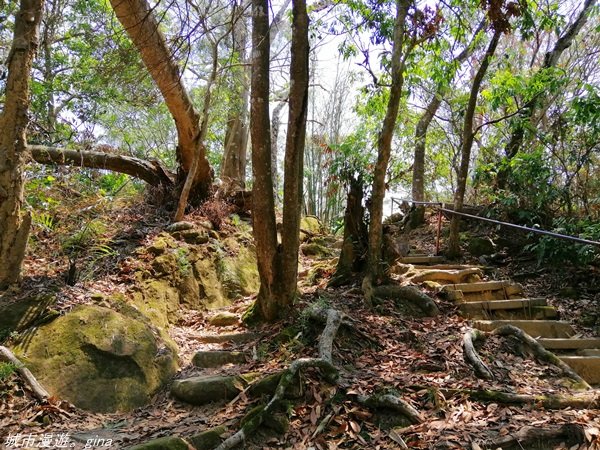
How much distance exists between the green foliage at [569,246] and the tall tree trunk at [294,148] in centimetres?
418

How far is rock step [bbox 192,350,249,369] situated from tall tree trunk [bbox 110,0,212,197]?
335 cm

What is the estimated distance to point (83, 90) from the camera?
10.2 m

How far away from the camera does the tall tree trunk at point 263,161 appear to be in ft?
16.1

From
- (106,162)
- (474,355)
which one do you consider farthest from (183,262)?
(474,355)

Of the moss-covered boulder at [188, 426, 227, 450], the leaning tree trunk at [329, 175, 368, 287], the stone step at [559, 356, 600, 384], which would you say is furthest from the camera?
the leaning tree trunk at [329, 175, 368, 287]

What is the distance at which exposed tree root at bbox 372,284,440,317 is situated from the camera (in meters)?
5.34

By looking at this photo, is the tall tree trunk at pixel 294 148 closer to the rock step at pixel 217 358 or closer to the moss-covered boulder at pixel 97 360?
the rock step at pixel 217 358

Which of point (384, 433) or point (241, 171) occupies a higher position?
point (241, 171)

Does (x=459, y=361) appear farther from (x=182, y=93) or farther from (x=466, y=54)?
(x=466, y=54)

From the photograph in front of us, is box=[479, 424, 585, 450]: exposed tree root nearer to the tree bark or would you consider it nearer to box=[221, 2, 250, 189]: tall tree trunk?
the tree bark

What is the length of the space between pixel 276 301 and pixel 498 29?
4798 millimetres

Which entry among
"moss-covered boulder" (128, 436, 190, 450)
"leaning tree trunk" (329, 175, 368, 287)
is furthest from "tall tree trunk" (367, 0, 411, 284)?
"moss-covered boulder" (128, 436, 190, 450)

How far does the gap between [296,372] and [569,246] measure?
198 inches

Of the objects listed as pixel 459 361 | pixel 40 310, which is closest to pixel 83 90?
pixel 40 310
